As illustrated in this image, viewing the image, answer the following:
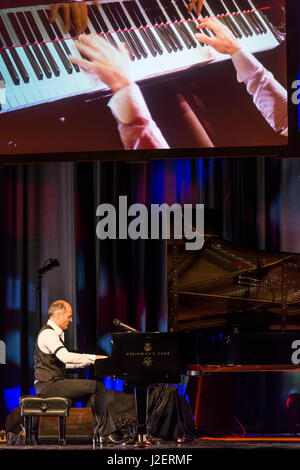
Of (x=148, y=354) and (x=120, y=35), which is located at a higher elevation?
(x=120, y=35)

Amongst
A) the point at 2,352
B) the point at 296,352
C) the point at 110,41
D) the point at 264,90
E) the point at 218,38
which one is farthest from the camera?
the point at 2,352

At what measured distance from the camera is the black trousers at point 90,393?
18.5ft

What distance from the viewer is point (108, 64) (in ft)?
23.3

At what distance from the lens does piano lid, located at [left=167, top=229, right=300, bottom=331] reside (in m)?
6.18

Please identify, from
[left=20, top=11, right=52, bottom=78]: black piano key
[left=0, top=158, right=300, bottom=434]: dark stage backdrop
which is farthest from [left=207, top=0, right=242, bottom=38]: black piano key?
[left=20, top=11, right=52, bottom=78]: black piano key

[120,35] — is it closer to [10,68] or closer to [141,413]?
[10,68]

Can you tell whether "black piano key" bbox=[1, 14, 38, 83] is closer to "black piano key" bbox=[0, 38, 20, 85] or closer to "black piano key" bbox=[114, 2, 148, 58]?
"black piano key" bbox=[0, 38, 20, 85]

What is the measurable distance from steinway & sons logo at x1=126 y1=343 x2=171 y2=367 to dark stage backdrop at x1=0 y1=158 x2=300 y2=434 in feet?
5.04

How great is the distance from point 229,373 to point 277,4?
3246 millimetres

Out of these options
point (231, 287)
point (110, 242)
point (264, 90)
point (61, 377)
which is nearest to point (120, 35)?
point (264, 90)

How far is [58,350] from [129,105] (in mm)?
2443
